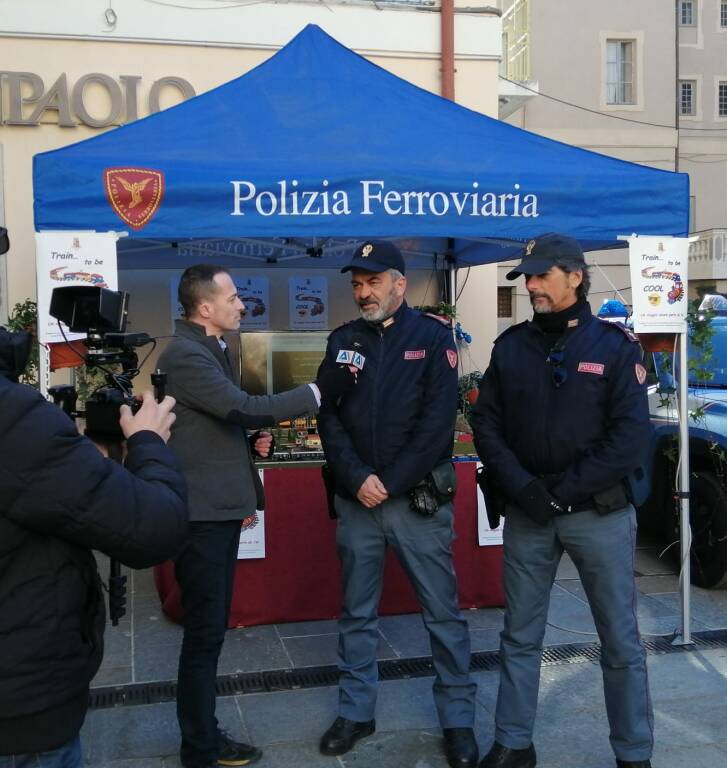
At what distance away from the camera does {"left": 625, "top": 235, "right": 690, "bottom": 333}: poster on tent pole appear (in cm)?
429

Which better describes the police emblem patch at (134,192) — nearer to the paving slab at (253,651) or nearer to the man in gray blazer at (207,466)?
the man in gray blazer at (207,466)

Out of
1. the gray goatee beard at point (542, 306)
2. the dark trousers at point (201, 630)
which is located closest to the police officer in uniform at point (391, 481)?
the gray goatee beard at point (542, 306)

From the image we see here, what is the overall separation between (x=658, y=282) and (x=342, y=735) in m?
2.69

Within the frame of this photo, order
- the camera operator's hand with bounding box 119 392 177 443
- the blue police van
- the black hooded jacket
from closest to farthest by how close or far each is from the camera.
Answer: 1. the black hooded jacket
2. the camera operator's hand with bounding box 119 392 177 443
3. the blue police van

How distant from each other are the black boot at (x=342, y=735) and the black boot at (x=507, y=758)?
0.51 m

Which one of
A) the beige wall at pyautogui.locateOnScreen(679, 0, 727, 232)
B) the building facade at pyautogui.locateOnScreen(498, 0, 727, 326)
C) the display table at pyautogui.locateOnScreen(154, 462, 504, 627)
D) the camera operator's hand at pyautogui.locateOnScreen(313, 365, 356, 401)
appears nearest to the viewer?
the camera operator's hand at pyautogui.locateOnScreen(313, 365, 356, 401)

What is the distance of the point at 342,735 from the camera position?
331cm

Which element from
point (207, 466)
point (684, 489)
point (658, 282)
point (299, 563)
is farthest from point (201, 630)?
point (658, 282)

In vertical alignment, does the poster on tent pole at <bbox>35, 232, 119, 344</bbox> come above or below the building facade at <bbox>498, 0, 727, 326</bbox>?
below

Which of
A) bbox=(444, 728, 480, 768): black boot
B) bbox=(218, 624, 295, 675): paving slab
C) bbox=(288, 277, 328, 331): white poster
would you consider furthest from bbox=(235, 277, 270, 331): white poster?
bbox=(444, 728, 480, 768): black boot

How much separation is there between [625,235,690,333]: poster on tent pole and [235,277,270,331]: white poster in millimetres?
3565

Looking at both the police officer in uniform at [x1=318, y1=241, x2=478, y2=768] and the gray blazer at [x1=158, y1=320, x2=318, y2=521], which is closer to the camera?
the gray blazer at [x1=158, y1=320, x2=318, y2=521]

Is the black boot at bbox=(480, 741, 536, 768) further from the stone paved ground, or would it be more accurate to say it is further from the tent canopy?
the tent canopy

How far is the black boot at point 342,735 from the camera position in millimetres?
3281
